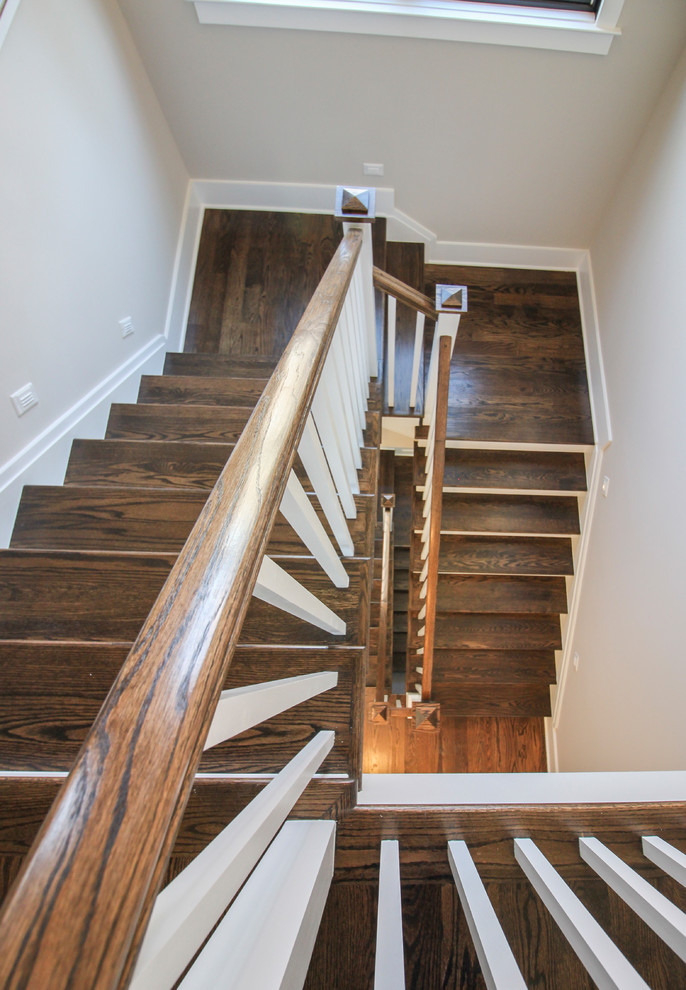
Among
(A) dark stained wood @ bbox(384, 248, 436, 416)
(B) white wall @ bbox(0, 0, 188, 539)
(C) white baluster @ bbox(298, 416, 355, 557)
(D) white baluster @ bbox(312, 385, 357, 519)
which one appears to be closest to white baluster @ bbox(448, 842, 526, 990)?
(C) white baluster @ bbox(298, 416, 355, 557)

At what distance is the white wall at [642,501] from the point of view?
7.40ft

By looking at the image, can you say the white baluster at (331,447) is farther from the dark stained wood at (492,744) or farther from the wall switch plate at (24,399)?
the dark stained wood at (492,744)

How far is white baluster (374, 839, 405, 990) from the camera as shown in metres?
0.59

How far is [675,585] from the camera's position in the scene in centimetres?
222

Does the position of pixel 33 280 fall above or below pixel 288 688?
above

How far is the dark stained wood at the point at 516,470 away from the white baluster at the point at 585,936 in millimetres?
2595

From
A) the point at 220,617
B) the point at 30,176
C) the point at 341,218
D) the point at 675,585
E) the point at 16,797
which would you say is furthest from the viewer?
the point at 675,585

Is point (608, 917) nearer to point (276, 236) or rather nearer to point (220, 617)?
point (220, 617)

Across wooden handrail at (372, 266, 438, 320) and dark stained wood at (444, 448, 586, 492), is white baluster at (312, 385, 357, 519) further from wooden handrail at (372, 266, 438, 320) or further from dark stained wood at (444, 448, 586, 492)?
dark stained wood at (444, 448, 586, 492)

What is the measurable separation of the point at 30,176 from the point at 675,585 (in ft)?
9.67

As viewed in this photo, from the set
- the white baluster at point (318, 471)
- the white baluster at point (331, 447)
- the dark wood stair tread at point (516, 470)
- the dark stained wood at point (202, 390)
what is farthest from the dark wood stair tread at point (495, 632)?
the white baluster at point (318, 471)

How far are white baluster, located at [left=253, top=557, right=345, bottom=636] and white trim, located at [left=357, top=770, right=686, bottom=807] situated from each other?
325 millimetres

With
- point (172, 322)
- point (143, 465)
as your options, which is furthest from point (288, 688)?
point (172, 322)

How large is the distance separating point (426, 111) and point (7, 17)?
221 centimetres
